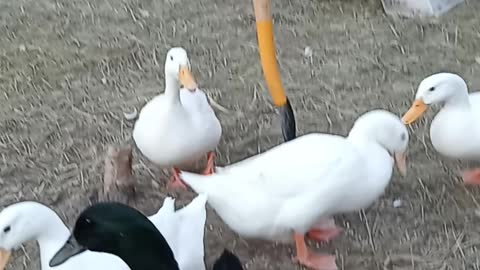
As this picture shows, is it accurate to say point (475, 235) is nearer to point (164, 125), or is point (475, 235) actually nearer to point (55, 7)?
point (164, 125)

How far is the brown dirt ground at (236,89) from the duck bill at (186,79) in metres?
0.35

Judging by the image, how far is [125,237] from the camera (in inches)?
75.0

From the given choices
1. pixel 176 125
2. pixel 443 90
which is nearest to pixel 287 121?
pixel 176 125

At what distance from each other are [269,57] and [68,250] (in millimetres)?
942

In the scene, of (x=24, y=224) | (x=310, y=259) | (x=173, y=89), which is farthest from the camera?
(x=173, y=89)

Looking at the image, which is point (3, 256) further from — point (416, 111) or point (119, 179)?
point (416, 111)

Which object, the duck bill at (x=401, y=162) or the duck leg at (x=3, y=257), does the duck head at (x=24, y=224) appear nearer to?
the duck leg at (x=3, y=257)

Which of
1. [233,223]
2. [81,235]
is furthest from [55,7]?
[81,235]

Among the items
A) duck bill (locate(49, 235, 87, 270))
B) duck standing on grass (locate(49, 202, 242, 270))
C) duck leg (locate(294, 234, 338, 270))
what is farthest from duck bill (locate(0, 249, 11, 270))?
duck leg (locate(294, 234, 338, 270))

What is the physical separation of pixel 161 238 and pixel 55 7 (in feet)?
7.74

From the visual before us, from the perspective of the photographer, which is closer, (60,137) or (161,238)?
(161,238)

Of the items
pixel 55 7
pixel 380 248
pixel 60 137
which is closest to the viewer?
pixel 380 248

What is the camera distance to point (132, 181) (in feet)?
8.81

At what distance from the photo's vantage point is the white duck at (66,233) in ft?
6.95
